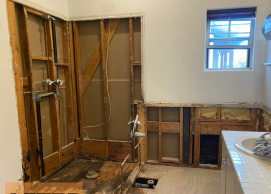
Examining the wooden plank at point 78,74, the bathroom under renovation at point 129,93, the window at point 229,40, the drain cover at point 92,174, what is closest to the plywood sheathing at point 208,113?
the bathroom under renovation at point 129,93

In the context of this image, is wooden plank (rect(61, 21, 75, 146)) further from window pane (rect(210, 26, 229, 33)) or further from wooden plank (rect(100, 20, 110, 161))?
window pane (rect(210, 26, 229, 33))

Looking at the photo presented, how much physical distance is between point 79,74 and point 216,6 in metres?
2.21

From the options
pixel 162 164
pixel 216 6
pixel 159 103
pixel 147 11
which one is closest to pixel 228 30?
pixel 216 6

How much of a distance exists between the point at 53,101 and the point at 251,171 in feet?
8.11

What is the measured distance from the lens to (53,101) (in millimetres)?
→ 2820

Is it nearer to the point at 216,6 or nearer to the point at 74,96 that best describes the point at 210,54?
the point at 216,6

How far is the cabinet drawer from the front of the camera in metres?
2.88

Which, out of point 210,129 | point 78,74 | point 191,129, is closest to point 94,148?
point 78,74

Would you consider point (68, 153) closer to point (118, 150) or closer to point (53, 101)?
point (118, 150)

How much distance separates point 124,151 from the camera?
3195 mm

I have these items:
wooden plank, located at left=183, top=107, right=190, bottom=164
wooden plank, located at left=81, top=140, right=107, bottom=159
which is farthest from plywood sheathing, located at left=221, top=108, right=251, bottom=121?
wooden plank, located at left=81, top=140, right=107, bottom=159

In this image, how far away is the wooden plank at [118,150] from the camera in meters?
3.18

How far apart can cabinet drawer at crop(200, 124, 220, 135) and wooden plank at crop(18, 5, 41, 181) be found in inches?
88.3

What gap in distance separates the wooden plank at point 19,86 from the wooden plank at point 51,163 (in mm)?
283
